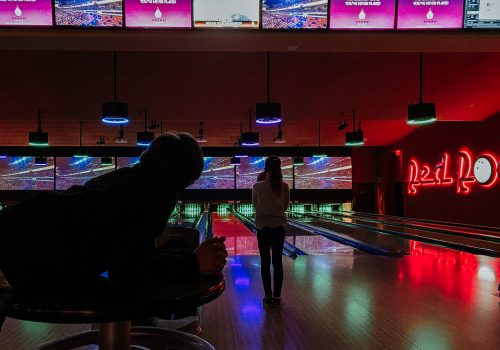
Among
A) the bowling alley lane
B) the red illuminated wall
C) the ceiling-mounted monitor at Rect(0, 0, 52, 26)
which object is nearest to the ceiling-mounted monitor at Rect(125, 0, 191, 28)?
the ceiling-mounted monitor at Rect(0, 0, 52, 26)

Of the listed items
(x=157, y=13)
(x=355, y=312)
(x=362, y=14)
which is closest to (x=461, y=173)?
(x=362, y=14)

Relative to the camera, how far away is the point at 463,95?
8773 millimetres

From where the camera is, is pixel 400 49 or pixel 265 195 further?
pixel 400 49

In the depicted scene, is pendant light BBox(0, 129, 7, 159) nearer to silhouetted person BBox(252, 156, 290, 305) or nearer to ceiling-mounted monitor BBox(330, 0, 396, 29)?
silhouetted person BBox(252, 156, 290, 305)

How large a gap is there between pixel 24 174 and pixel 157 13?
15.3 meters

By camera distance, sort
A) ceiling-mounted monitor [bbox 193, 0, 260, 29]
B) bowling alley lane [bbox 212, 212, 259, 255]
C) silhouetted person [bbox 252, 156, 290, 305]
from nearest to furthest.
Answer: silhouetted person [bbox 252, 156, 290, 305] → ceiling-mounted monitor [bbox 193, 0, 260, 29] → bowling alley lane [bbox 212, 212, 259, 255]

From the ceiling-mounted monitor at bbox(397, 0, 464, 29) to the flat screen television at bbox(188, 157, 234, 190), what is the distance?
1351 cm

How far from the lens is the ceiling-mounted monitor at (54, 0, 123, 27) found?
372 cm

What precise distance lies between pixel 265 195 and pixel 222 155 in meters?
13.6

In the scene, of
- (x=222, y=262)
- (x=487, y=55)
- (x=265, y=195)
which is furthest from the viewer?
(x=487, y=55)

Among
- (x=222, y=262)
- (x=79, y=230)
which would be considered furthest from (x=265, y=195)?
(x=79, y=230)

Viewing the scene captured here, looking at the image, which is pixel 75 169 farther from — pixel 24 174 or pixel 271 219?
pixel 271 219

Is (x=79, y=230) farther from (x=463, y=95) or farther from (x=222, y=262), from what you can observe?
(x=463, y=95)

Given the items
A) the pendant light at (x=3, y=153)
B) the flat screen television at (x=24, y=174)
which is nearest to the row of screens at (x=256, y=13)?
the pendant light at (x=3, y=153)
